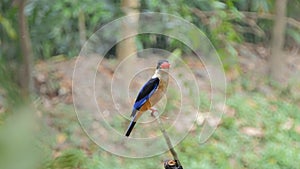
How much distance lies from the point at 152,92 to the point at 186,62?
3.17ft

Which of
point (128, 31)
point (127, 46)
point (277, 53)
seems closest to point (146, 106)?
point (128, 31)

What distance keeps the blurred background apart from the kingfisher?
0.37ft

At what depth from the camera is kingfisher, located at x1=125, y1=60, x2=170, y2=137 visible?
1.52 m

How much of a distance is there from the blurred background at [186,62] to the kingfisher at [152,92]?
11cm

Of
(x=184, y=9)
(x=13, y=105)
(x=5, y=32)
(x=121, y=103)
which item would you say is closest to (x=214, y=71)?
(x=121, y=103)

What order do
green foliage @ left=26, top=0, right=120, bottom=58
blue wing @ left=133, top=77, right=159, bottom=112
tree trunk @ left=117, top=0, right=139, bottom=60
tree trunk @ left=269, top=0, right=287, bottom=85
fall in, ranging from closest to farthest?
blue wing @ left=133, top=77, right=159, bottom=112 < tree trunk @ left=117, top=0, right=139, bottom=60 < green foliage @ left=26, top=0, right=120, bottom=58 < tree trunk @ left=269, top=0, right=287, bottom=85

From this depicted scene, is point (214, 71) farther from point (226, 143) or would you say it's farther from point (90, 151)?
point (226, 143)

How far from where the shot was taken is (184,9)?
2.64 meters

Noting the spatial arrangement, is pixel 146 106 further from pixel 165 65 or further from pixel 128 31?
pixel 128 31

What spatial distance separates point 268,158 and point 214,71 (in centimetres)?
149

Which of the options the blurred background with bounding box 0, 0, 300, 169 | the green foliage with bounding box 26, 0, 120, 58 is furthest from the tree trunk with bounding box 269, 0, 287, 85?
the green foliage with bounding box 26, 0, 120, 58

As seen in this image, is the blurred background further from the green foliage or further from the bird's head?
the bird's head

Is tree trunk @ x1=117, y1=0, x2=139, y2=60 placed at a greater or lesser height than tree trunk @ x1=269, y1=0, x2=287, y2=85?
greater

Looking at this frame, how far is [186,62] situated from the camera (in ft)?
8.08
